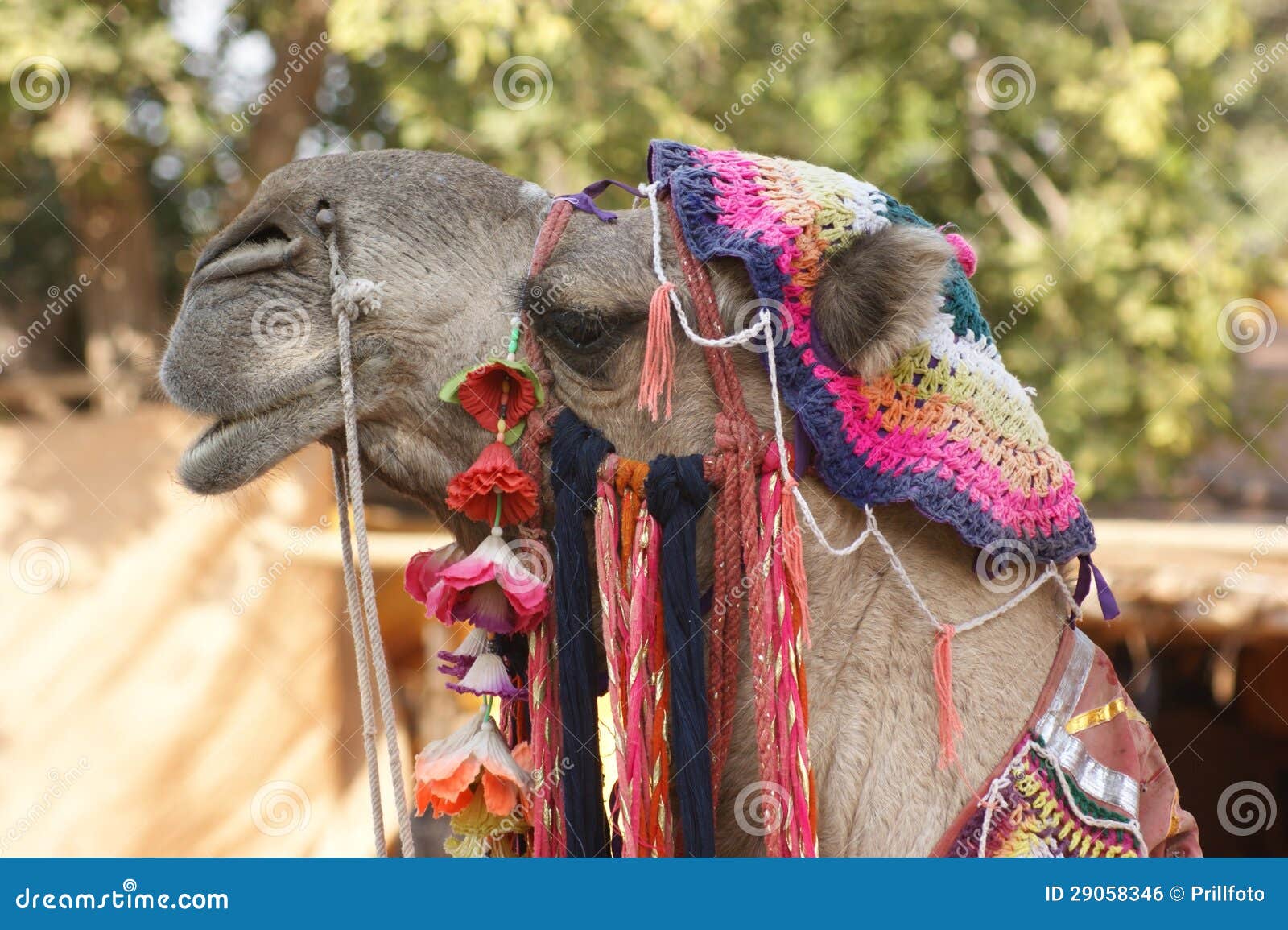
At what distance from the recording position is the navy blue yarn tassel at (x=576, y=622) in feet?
6.81

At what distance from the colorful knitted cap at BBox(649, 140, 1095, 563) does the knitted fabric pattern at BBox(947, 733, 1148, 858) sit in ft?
1.21

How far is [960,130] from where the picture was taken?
26.7 ft

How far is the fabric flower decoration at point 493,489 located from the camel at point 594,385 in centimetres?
9

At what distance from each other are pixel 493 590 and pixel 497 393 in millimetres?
327

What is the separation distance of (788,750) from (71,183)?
21.2 feet

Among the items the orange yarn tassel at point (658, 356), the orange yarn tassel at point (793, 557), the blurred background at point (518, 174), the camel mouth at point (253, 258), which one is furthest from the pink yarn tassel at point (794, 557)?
the blurred background at point (518, 174)

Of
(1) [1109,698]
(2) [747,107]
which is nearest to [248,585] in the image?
(2) [747,107]

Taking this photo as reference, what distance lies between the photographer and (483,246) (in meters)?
2.17

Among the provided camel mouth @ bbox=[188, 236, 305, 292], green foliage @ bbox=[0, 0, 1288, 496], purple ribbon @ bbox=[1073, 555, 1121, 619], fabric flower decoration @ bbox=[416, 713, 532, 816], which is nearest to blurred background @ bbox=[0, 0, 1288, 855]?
green foliage @ bbox=[0, 0, 1288, 496]

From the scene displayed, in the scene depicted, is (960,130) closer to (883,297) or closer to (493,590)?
(883,297)

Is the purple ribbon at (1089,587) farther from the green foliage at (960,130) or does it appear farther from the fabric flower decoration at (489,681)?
the green foliage at (960,130)

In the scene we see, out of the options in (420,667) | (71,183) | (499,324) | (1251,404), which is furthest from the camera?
(1251,404)

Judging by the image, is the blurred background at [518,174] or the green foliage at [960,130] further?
the green foliage at [960,130]

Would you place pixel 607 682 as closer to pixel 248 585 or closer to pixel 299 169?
pixel 299 169
